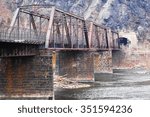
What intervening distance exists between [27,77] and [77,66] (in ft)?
99.4

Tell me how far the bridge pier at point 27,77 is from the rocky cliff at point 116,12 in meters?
105

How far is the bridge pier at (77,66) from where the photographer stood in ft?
254

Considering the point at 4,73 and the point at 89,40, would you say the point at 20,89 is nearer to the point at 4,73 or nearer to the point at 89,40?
the point at 4,73

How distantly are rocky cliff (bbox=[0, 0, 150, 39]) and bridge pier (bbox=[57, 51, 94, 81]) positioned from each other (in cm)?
7520

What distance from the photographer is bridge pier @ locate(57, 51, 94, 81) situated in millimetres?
77500

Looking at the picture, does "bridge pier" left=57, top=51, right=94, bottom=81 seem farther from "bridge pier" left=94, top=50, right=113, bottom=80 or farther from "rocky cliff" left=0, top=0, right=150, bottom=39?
"rocky cliff" left=0, top=0, right=150, bottom=39

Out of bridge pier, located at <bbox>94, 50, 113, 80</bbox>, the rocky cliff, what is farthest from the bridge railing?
the rocky cliff

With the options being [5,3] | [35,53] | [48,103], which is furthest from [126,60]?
[48,103]

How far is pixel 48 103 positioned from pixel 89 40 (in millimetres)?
66307

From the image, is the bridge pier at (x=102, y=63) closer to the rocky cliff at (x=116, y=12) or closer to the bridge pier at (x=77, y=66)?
the bridge pier at (x=77, y=66)

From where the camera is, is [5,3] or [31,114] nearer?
[31,114]

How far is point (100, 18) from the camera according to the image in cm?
15500

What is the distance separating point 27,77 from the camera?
4784cm

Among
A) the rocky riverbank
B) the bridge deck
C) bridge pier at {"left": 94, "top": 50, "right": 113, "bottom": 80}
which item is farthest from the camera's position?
bridge pier at {"left": 94, "top": 50, "right": 113, "bottom": 80}
